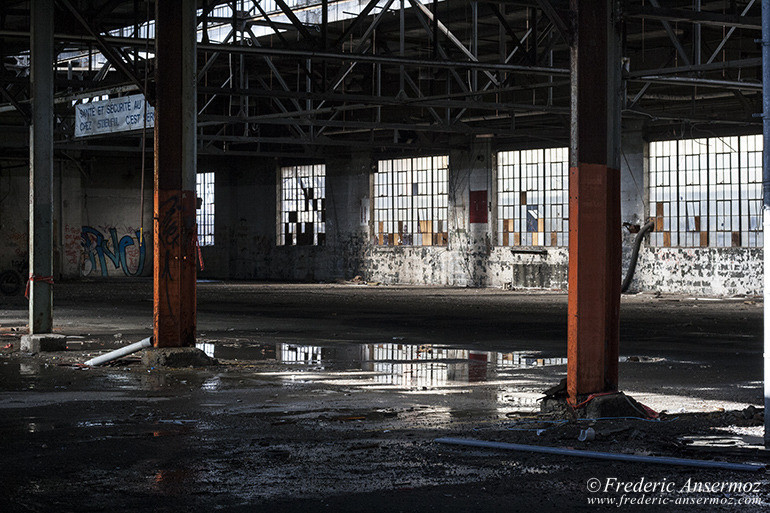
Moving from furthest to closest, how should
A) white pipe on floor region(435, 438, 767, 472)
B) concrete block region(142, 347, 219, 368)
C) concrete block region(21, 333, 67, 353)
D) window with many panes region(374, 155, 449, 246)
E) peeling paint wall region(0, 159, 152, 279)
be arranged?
peeling paint wall region(0, 159, 152, 279) → window with many panes region(374, 155, 449, 246) → concrete block region(21, 333, 67, 353) → concrete block region(142, 347, 219, 368) → white pipe on floor region(435, 438, 767, 472)

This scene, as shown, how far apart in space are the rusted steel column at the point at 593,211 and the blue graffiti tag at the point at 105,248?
129 feet

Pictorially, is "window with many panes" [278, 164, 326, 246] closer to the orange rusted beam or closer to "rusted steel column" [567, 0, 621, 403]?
"rusted steel column" [567, 0, 621, 403]

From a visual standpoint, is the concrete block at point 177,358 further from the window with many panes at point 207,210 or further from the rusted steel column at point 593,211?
the window with many panes at point 207,210

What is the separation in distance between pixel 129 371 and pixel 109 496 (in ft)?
22.9

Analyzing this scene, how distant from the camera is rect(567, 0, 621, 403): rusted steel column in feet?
30.3

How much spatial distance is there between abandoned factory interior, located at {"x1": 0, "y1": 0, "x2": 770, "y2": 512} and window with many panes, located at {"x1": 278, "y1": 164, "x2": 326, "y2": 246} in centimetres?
24

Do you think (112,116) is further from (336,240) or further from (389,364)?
(336,240)

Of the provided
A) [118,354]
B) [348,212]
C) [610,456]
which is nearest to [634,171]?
[348,212]

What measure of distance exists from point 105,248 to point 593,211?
40.9 meters

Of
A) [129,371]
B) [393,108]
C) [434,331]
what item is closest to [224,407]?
[129,371]

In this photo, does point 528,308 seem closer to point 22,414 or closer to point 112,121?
point 112,121

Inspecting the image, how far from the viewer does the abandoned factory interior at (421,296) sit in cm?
696

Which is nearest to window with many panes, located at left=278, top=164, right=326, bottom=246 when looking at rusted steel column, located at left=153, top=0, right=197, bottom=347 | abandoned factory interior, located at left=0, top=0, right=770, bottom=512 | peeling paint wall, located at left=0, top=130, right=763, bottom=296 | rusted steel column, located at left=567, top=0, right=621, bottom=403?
abandoned factory interior, located at left=0, top=0, right=770, bottom=512

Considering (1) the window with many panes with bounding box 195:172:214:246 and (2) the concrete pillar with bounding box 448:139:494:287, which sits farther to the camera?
(1) the window with many panes with bounding box 195:172:214:246
